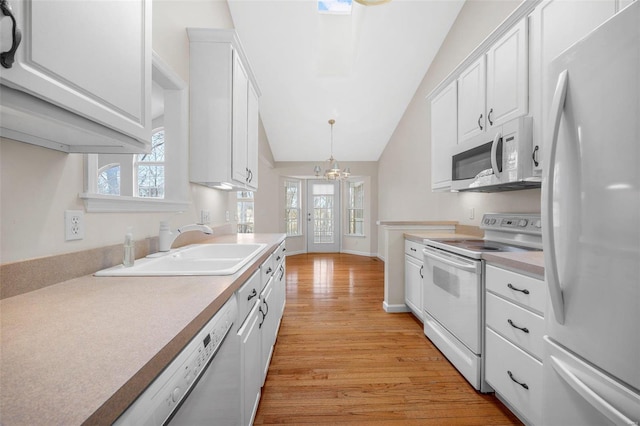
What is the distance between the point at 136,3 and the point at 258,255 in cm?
111

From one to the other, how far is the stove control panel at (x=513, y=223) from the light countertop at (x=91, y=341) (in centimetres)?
205

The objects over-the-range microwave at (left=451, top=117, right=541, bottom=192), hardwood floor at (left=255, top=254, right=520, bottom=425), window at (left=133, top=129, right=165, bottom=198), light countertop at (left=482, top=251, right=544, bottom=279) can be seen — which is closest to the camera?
light countertop at (left=482, top=251, right=544, bottom=279)

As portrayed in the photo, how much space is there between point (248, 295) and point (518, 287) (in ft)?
4.36

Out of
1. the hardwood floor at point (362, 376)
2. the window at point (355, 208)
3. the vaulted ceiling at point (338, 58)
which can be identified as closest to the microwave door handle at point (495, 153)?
the hardwood floor at point (362, 376)

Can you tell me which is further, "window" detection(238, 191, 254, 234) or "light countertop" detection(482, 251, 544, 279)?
"window" detection(238, 191, 254, 234)

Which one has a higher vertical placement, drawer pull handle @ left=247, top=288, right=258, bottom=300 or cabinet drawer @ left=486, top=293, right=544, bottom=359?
drawer pull handle @ left=247, top=288, right=258, bottom=300

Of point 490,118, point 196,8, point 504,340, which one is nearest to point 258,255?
point 504,340

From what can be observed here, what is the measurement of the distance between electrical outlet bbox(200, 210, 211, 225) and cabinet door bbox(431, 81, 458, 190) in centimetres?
227

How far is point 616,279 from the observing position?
0.70 meters

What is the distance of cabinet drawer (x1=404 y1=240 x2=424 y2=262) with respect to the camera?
8.52 ft

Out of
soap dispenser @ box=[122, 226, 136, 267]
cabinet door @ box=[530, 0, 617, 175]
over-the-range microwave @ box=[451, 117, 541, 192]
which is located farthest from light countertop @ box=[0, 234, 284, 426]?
over-the-range microwave @ box=[451, 117, 541, 192]

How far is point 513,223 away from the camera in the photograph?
2.11 meters

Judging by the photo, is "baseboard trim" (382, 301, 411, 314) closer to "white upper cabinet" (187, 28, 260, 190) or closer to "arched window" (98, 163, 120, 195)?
"white upper cabinet" (187, 28, 260, 190)

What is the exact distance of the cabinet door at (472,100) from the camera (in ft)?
7.04
